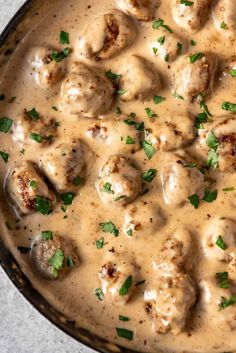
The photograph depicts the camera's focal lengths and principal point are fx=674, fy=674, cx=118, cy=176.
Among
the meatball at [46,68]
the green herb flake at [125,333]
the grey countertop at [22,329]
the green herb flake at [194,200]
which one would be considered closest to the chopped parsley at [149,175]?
the green herb flake at [194,200]

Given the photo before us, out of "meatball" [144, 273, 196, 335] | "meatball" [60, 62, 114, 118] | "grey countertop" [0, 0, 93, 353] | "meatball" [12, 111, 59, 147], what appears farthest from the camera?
"grey countertop" [0, 0, 93, 353]

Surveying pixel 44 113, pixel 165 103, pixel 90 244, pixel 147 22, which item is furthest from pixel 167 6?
pixel 90 244

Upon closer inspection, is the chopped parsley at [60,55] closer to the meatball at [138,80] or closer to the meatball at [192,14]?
the meatball at [138,80]

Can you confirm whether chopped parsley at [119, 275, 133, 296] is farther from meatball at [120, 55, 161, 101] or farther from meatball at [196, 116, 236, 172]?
meatball at [120, 55, 161, 101]

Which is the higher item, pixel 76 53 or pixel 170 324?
pixel 76 53

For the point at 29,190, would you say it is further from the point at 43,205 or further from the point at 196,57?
the point at 196,57

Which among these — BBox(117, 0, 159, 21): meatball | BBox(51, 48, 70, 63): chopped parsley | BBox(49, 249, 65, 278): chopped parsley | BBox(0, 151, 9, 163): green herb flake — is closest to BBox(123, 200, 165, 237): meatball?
BBox(49, 249, 65, 278): chopped parsley

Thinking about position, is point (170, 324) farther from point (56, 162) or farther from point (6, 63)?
point (6, 63)
